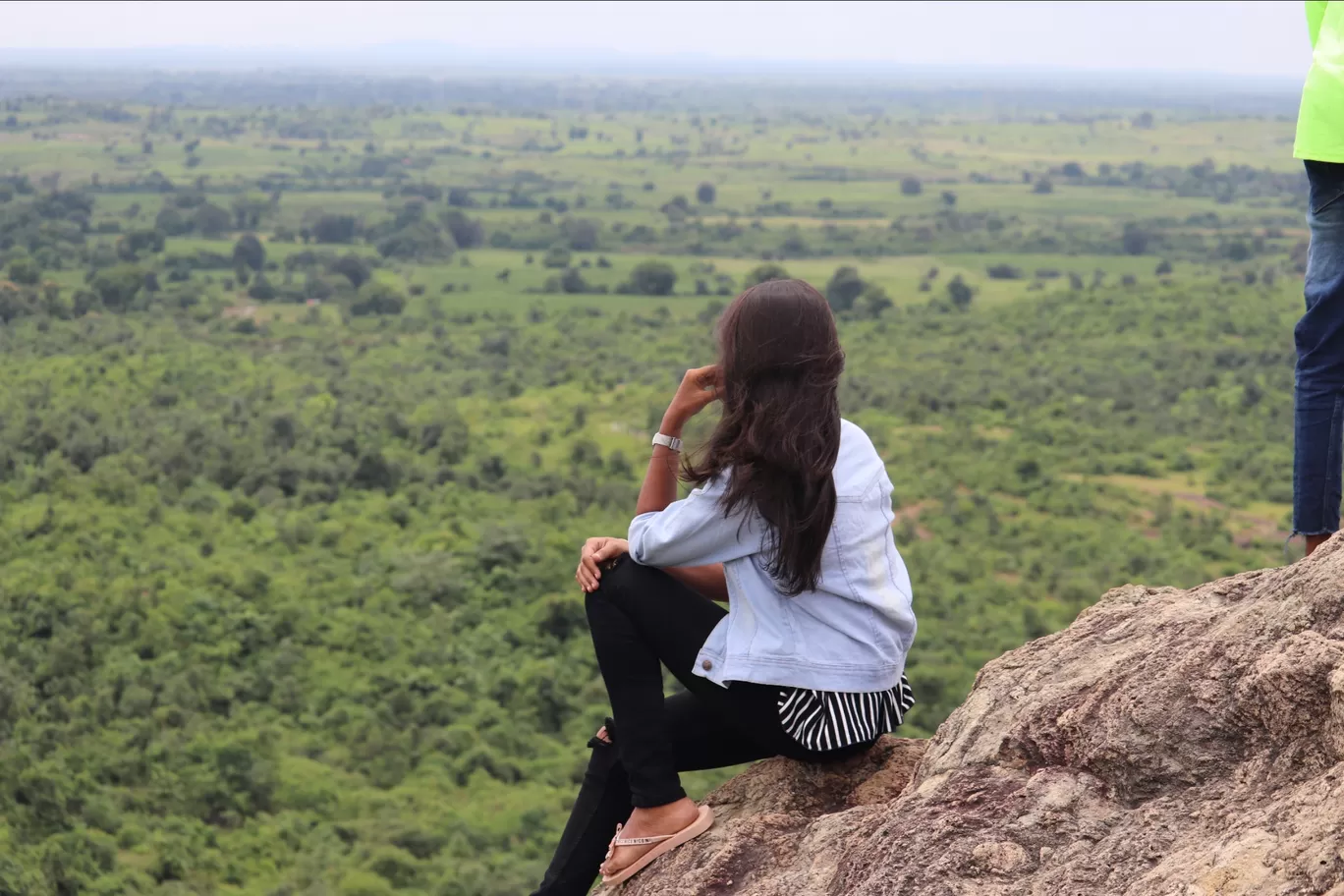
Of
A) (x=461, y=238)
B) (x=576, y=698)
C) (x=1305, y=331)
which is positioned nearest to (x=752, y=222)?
(x=461, y=238)

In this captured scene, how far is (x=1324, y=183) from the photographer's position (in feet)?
11.6

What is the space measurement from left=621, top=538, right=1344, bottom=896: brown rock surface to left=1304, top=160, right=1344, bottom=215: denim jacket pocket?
96cm

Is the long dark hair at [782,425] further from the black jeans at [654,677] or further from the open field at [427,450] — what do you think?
the open field at [427,450]

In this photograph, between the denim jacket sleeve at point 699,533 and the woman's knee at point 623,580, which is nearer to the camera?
the denim jacket sleeve at point 699,533

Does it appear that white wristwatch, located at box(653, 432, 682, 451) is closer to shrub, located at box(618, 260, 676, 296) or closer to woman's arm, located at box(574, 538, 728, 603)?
woman's arm, located at box(574, 538, 728, 603)

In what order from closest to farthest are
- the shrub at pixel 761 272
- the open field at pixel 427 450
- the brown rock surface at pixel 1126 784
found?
the brown rock surface at pixel 1126 784
the open field at pixel 427 450
the shrub at pixel 761 272

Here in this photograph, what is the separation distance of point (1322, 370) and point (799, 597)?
147 centimetres

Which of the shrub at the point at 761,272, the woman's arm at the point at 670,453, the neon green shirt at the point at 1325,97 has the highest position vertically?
A: the neon green shirt at the point at 1325,97

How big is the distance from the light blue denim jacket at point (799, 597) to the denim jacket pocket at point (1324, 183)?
4.47 feet

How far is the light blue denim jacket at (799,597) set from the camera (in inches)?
124

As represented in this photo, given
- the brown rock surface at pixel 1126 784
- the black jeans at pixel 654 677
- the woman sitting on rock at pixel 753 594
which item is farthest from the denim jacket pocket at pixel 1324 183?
the black jeans at pixel 654 677

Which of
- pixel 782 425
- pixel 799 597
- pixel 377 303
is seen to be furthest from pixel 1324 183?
pixel 377 303

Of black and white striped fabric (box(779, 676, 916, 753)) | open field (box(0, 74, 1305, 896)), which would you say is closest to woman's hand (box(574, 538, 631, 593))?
black and white striped fabric (box(779, 676, 916, 753))

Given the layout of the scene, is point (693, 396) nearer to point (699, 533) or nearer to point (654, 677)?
point (699, 533)
